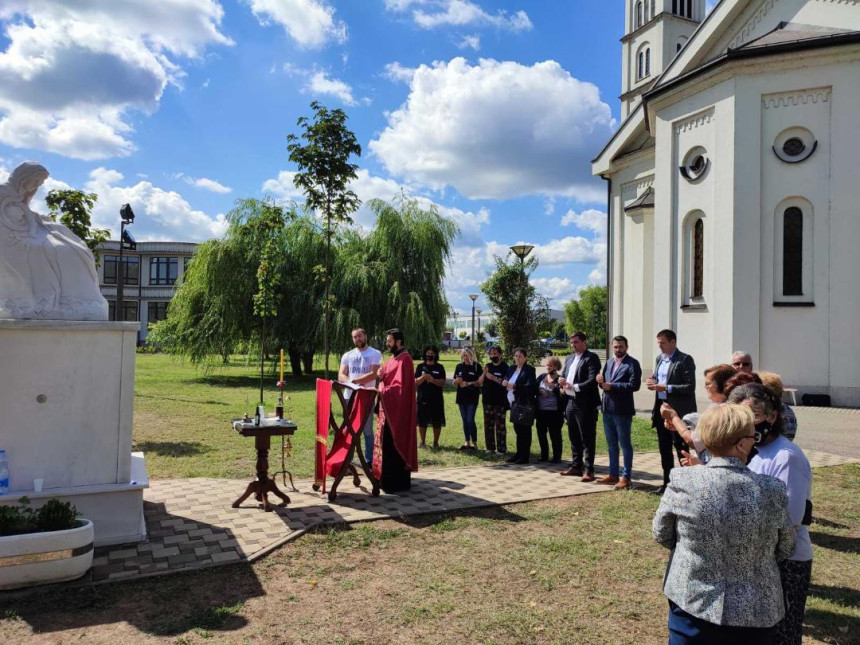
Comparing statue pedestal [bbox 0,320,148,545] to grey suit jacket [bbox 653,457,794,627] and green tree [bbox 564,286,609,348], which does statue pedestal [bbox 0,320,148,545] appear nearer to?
grey suit jacket [bbox 653,457,794,627]

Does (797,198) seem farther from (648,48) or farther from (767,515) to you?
(648,48)

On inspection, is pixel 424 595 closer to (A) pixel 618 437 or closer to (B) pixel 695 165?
(A) pixel 618 437

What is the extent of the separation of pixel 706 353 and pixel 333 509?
13.1 meters

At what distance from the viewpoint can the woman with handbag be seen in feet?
28.7

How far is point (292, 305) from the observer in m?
22.4

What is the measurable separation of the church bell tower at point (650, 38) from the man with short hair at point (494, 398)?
3437cm

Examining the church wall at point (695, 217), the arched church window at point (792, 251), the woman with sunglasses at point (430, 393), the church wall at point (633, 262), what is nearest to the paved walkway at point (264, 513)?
the woman with sunglasses at point (430, 393)

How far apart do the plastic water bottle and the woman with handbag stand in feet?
20.1

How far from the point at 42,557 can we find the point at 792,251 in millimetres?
17166

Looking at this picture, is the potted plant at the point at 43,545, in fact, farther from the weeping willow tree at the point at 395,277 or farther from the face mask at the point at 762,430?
the weeping willow tree at the point at 395,277

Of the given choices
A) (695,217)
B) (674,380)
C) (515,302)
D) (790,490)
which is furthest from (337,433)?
(695,217)

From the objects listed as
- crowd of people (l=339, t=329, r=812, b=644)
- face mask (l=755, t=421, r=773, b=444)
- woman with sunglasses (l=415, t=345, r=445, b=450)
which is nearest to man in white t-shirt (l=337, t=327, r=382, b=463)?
woman with sunglasses (l=415, t=345, r=445, b=450)

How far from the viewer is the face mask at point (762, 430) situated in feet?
9.75

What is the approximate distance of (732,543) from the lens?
7.55 feet
